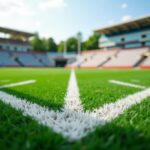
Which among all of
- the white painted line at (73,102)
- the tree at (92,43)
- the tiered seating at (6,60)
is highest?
the tree at (92,43)

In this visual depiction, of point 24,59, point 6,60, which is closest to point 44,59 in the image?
point 24,59

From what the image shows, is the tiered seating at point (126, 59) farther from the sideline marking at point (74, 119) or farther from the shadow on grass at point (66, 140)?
the shadow on grass at point (66, 140)

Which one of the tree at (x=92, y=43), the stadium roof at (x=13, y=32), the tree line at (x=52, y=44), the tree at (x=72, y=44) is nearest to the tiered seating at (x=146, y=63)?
the stadium roof at (x=13, y=32)

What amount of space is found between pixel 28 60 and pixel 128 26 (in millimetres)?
24897

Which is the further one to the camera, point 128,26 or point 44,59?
point 44,59

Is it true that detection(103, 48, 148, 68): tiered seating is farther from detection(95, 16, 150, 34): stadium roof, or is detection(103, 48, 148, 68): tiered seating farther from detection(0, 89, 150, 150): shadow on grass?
detection(0, 89, 150, 150): shadow on grass

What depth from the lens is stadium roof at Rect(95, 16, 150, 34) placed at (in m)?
42.7

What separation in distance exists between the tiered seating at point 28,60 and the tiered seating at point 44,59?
1755 mm

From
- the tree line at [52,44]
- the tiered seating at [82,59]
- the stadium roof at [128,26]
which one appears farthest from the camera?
the tree line at [52,44]

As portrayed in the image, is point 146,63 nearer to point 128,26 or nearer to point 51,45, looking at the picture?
point 128,26

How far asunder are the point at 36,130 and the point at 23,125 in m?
0.18

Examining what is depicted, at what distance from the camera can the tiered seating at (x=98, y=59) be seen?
42.5m

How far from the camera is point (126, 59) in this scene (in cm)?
3769

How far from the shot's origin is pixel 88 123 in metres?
1.65
